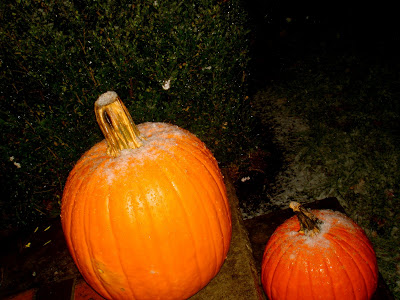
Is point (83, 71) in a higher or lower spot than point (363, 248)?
higher

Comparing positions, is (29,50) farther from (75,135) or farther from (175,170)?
(175,170)

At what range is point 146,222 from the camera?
57.3 inches

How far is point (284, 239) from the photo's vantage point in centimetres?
176

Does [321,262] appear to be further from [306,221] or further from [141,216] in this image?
[141,216]

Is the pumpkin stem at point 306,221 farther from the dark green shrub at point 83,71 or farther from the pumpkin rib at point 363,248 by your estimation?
the dark green shrub at point 83,71

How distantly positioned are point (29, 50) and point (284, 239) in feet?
8.39

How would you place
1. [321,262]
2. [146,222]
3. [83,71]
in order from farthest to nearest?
[83,71] → [321,262] → [146,222]

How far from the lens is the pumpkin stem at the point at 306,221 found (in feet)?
5.43

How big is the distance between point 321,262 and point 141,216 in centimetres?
105

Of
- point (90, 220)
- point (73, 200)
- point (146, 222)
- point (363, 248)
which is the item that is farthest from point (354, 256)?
point (73, 200)

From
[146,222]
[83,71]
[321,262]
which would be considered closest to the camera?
[146,222]

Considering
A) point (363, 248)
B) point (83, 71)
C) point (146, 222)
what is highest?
point (83, 71)

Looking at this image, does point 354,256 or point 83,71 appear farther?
point 83,71

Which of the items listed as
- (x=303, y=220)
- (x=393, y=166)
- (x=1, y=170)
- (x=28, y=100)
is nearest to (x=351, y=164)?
(x=393, y=166)
